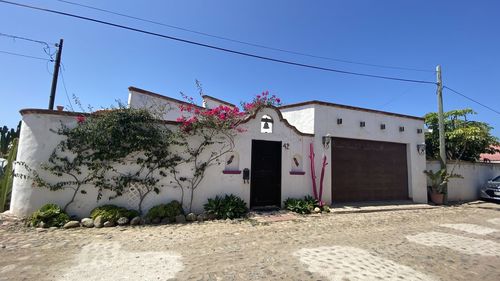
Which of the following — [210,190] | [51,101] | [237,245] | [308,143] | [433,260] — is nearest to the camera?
[433,260]

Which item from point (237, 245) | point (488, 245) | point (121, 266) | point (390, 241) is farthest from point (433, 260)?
point (121, 266)

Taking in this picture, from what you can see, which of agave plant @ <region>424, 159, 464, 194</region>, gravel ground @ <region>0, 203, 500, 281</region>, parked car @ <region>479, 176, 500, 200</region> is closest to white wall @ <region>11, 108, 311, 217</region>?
gravel ground @ <region>0, 203, 500, 281</region>

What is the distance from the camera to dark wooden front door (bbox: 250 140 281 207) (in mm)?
8797

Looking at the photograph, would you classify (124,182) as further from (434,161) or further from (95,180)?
(434,161)

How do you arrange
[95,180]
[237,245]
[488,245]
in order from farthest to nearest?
[95,180] < [488,245] < [237,245]

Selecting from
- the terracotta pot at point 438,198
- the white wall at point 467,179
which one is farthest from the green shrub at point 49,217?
the white wall at point 467,179

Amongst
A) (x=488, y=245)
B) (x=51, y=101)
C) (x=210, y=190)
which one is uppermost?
(x=51, y=101)

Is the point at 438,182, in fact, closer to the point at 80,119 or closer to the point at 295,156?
the point at 295,156

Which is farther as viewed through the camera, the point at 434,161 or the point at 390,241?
the point at 434,161

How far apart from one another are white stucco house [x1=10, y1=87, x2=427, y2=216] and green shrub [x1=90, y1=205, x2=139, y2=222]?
0.97 ft

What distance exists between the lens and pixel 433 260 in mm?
4531

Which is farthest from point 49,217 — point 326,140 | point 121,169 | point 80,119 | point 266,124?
point 326,140

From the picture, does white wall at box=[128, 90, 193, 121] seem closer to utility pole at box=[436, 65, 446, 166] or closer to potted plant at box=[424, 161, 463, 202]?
potted plant at box=[424, 161, 463, 202]

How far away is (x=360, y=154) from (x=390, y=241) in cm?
569
